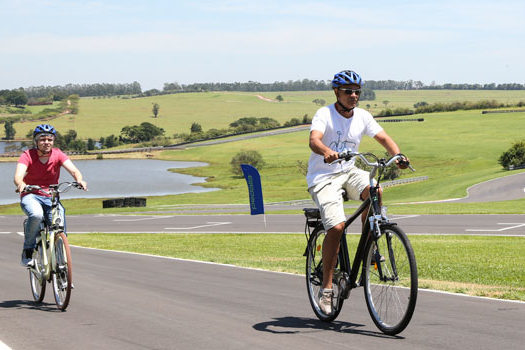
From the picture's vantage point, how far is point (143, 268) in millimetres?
13625

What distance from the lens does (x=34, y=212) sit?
9102 millimetres

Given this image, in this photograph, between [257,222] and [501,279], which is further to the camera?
[257,222]

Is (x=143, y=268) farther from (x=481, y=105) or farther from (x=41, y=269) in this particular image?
(x=481, y=105)

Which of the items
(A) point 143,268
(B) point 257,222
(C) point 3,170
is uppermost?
(A) point 143,268

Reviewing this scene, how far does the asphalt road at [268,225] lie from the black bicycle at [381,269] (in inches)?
688

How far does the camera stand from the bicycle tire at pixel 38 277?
9.34 meters

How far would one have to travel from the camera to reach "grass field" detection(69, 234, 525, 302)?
1096 centimetres

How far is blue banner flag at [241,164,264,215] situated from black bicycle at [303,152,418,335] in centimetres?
2027

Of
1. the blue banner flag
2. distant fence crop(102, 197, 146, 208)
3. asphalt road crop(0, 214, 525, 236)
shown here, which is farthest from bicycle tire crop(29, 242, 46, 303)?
distant fence crop(102, 197, 146, 208)

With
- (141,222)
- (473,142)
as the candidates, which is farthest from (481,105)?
(141,222)

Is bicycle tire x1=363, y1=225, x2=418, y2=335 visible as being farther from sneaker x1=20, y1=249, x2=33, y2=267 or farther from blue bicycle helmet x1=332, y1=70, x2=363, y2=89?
sneaker x1=20, y1=249, x2=33, y2=267

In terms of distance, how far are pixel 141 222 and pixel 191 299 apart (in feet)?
86.8

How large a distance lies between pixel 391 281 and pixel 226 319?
6.67 ft

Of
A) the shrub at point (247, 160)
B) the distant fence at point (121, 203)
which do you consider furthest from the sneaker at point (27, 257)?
the shrub at point (247, 160)
